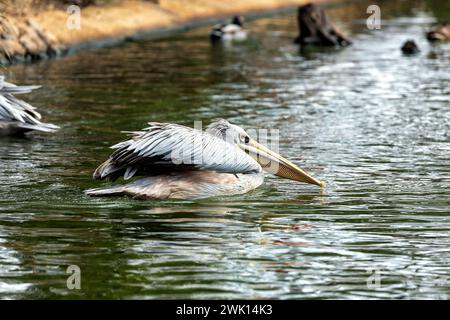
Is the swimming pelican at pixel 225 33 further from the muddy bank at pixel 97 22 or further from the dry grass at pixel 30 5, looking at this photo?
the dry grass at pixel 30 5

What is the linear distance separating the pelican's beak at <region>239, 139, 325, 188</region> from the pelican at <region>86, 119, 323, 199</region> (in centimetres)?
19

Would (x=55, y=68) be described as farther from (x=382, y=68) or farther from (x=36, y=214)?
(x=36, y=214)

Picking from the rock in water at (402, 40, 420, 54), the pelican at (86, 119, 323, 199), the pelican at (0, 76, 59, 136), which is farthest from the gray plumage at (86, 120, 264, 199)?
the rock in water at (402, 40, 420, 54)

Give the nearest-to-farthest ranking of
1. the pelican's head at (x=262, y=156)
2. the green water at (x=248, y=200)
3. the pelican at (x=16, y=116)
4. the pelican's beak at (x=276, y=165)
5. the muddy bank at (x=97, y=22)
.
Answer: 1. the green water at (x=248, y=200)
2. the pelican's head at (x=262, y=156)
3. the pelican's beak at (x=276, y=165)
4. the pelican at (x=16, y=116)
5. the muddy bank at (x=97, y=22)

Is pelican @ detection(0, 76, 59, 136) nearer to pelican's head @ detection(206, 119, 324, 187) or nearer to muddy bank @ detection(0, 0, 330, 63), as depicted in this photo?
pelican's head @ detection(206, 119, 324, 187)

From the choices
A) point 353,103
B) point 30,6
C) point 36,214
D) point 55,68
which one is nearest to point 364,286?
point 36,214

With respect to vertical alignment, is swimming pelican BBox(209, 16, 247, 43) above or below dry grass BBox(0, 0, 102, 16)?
below

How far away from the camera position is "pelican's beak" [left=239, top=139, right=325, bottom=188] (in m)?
8.24

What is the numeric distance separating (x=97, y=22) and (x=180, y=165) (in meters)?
13.3

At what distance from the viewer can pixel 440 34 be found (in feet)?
68.3

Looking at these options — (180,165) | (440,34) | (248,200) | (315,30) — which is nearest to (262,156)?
(248,200)

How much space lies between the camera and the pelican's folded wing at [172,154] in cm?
748

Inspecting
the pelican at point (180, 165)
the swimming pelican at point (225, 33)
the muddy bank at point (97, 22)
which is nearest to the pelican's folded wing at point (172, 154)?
the pelican at point (180, 165)

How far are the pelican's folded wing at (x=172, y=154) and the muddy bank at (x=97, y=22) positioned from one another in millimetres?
7127
